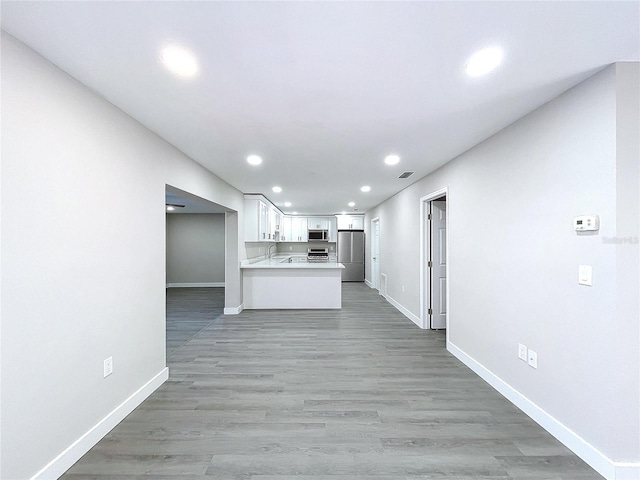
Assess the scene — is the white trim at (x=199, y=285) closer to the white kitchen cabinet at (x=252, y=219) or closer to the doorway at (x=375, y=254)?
the white kitchen cabinet at (x=252, y=219)

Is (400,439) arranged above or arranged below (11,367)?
below

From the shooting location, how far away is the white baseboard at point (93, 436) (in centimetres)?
161

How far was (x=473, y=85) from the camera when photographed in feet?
5.96

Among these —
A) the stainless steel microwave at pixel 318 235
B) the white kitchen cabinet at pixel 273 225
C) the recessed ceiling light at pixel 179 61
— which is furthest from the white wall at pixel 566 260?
the stainless steel microwave at pixel 318 235

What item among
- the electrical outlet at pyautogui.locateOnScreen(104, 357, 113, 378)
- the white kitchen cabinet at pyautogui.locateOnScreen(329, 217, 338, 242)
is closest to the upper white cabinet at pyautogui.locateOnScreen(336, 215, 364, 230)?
the white kitchen cabinet at pyautogui.locateOnScreen(329, 217, 338, 242)

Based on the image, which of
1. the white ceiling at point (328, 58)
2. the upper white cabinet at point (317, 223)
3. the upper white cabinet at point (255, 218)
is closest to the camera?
the white ceiling at point (328, 58)

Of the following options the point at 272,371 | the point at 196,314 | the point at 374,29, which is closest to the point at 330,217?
the point at 196,314

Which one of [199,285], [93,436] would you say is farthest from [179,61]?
[199,285]

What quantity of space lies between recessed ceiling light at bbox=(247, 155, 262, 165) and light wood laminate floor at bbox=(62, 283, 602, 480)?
240cm

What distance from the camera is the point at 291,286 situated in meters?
5.80

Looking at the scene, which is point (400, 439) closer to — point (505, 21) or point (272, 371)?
point (272, 371)

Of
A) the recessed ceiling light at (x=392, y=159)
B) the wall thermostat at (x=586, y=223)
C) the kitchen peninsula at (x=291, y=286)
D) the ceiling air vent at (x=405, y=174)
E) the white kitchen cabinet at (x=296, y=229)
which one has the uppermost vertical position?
the ceiling air vent at (x=405, y=174)

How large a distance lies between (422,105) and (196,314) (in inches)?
208

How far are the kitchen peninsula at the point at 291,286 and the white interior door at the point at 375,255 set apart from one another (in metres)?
2.45
